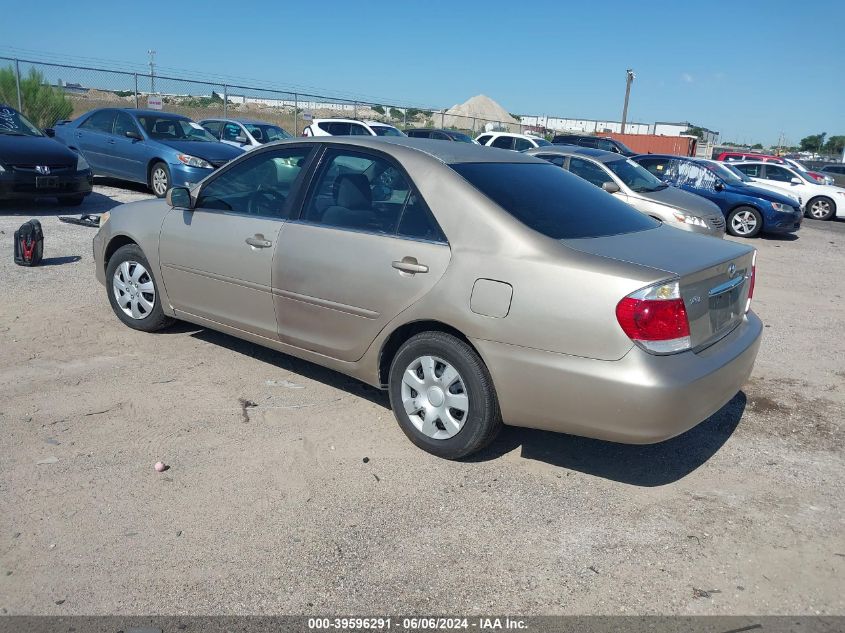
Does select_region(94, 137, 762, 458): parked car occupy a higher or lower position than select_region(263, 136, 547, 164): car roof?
lower

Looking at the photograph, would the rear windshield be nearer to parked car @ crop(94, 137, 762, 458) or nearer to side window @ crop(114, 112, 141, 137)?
parked car @ crop(94, 137, 762, 458)

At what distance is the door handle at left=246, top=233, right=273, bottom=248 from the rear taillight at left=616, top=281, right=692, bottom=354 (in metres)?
2.29

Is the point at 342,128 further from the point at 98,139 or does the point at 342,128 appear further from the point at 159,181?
the point at 159,181

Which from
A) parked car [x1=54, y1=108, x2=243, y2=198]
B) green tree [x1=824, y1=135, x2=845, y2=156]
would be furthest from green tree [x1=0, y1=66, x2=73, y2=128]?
green tree [x1=824, y1=135, x2=845, y2=156]

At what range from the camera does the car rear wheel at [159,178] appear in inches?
493

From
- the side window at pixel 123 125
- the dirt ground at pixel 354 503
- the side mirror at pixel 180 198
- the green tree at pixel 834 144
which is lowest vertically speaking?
the dirt ground at pixel 354 503

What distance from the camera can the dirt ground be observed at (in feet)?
9.36

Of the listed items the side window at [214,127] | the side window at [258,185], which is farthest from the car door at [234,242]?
the side window at [214,127]

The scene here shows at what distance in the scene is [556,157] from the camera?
11.8 metres

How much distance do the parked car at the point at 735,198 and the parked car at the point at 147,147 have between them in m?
8.57

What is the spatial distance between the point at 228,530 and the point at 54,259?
6.04 metres

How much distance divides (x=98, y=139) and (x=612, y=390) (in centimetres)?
1292

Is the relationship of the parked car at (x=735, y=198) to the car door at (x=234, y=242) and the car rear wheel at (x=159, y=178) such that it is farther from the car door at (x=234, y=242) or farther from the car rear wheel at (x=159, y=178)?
the car door at (x=234, y=242)

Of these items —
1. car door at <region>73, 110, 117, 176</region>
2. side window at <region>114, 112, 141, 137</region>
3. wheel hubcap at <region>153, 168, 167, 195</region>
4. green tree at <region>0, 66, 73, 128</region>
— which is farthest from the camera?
green tree at <region>0, 66, 73, 128</region>
